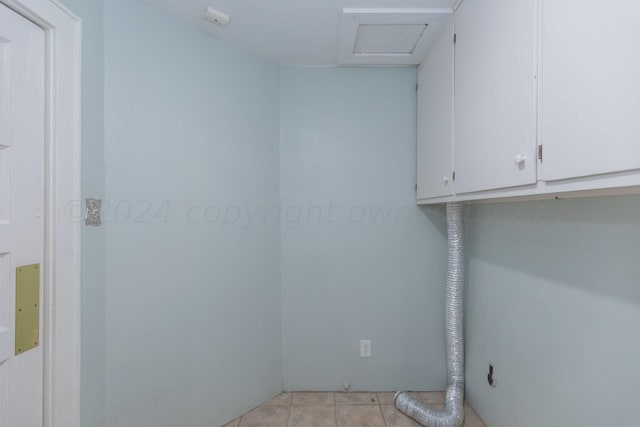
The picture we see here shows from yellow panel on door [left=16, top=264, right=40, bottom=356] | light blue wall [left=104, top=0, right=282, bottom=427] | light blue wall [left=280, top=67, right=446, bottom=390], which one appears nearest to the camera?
yellow panel on door [left=16, top=264, right=40, bottom=356]

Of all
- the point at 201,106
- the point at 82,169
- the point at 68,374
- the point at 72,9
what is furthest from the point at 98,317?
the point at 72,9

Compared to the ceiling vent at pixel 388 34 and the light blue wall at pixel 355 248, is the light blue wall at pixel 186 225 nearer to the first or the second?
the light blue wall at pixel 355 248

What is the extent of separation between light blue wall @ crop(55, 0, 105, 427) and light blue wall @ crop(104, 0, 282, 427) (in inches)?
1.3

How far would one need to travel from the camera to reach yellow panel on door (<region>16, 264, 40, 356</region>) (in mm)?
949

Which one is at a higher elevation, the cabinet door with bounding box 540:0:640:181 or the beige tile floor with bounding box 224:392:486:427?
the cabinet door with bounding box 540:0:640:181

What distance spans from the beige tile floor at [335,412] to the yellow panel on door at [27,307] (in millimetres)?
1134

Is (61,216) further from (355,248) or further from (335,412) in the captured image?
(335,412)

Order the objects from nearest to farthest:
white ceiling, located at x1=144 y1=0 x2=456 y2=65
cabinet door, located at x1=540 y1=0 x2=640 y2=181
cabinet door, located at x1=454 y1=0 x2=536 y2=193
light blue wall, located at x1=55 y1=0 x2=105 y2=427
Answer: cabinet door, located at x1=540 y1=0 x2=640 y2=181 < cabinet door, located at x1=454 y1=0 x2=536 y2=193 < light blue wall, located at x1=55 y1=0 x2=105 y2=427 < white ceiling, located at x1=144 y1=0 x2=456 y2=65

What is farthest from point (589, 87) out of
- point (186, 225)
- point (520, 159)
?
point (186, 225)

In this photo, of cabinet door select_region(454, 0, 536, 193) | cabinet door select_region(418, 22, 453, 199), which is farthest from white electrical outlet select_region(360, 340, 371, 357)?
cabinet door select_region(454, 0, 536, 193)

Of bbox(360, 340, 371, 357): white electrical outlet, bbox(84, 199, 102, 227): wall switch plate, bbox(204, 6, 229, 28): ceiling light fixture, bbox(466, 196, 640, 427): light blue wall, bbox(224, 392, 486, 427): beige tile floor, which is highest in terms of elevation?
bbox(204, 6, 229, 28): ceiling light fixture

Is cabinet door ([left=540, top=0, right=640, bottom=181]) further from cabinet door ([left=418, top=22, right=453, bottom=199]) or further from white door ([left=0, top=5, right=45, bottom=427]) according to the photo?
white door ([left=0, top=5, right=45, bottom=427])

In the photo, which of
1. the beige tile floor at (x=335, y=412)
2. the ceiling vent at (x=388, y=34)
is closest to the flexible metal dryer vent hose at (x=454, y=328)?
the beige tile floor at (x=335, y=412)

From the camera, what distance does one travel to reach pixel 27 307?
970mm
